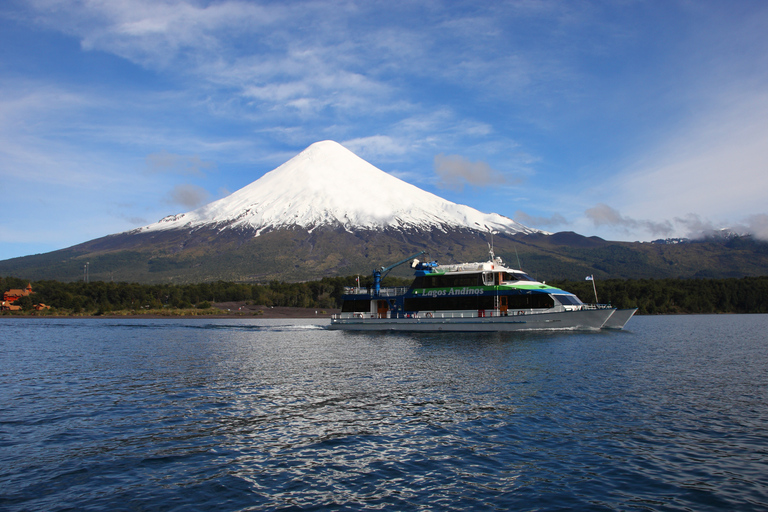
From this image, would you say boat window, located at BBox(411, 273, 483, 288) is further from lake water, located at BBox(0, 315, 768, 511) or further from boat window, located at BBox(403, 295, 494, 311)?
lake water, located at BBox(0, 315, 768, 511)

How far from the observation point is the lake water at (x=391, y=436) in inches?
431

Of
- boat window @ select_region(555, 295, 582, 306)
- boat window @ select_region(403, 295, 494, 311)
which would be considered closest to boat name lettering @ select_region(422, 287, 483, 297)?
boat window @ select_region(403, 295, 494, 311)

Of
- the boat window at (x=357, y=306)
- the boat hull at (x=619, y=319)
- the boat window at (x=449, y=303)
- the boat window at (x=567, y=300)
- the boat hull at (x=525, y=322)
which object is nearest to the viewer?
the boat hull at (x=525, y=322)

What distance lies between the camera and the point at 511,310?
50594mm

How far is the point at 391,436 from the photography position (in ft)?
50.4

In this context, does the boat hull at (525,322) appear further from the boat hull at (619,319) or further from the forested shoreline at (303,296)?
the forested shoreline at (303,296)

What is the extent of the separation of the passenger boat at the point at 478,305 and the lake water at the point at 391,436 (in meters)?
18.5

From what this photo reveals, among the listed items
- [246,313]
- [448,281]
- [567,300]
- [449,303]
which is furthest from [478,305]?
[246,313]

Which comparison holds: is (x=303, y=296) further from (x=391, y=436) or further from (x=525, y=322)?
(x=391, y=436)

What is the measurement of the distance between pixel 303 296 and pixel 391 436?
432 feet

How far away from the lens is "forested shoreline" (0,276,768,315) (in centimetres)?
13162

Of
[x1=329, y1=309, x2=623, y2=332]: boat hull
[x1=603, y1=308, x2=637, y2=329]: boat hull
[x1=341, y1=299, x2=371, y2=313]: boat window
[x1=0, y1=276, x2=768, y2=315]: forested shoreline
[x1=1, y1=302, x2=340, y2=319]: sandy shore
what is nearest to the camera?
[x1=329, y1=309, x2=623, y2=332]: boat hull

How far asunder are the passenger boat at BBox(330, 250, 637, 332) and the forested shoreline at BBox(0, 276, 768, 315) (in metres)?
75.8

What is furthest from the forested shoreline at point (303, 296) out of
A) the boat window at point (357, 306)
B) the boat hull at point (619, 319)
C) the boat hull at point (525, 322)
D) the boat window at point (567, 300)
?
the boat window at point (567, 300)
